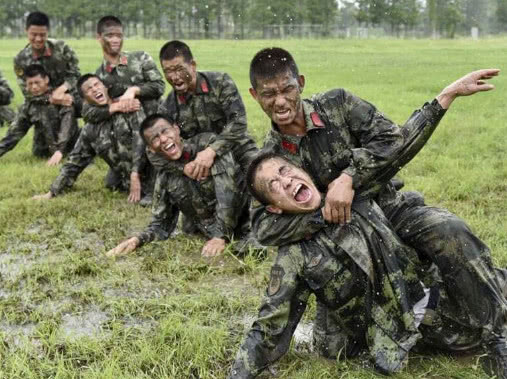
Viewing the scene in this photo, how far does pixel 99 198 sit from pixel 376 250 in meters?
4.33

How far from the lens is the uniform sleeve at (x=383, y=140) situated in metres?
3.30

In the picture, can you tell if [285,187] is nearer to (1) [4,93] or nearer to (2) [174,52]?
(2) [174,52]

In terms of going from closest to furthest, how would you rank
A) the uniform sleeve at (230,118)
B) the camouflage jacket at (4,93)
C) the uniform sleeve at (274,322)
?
the uniform sleeve at (274,322) < the uniform sleeve at (230,118) < the camouflage jacket at (4,93)

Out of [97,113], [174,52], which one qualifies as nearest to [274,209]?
[174,52]

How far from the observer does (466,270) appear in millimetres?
3170

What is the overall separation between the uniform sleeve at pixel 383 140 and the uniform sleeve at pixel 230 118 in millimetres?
2227

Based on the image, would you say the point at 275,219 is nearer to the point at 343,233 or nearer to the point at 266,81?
the point at 343,233

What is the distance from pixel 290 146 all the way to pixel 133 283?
1.81 m

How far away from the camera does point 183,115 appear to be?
5840 millimetres

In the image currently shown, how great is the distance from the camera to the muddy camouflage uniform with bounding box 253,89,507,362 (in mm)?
3188

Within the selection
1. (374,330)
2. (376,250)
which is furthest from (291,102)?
(374,330)

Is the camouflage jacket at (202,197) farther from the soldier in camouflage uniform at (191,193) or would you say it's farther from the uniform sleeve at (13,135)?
the uniform sleeve at (13,135)

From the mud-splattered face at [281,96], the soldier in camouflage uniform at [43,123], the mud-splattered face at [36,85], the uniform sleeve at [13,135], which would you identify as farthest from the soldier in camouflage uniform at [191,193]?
the mud-splattered face at [36,85]

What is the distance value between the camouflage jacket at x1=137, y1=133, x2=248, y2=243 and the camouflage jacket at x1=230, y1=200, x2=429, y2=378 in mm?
2184
